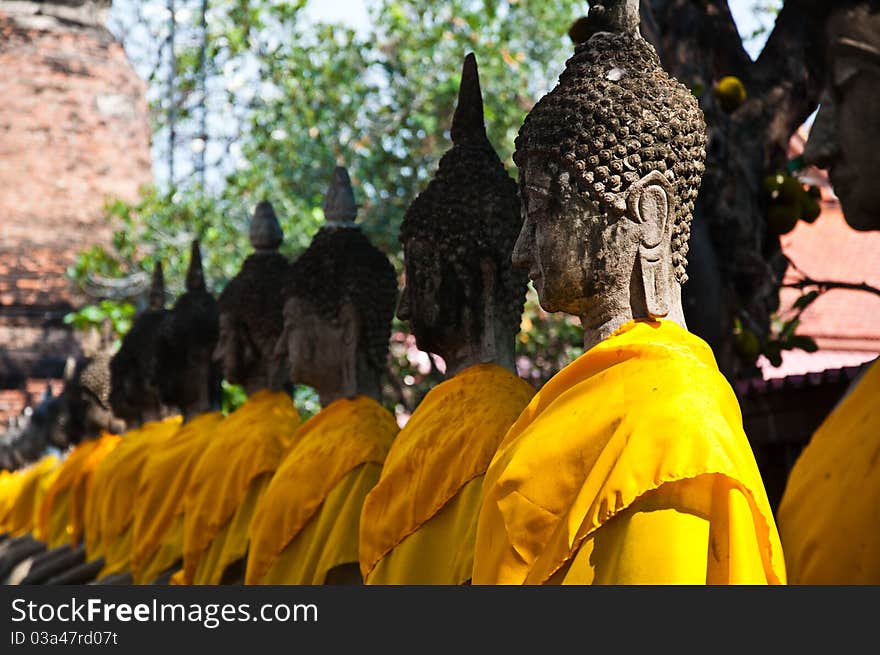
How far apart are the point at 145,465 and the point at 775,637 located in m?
5.10

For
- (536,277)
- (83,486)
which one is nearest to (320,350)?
(536,277)

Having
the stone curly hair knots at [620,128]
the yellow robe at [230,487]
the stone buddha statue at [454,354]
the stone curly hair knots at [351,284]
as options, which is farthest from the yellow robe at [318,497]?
the stone curly hair knots at [620,128]

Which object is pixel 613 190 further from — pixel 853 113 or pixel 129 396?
pixel 129 396

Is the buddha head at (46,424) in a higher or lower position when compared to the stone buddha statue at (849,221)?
lower

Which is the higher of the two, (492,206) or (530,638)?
(492,206)

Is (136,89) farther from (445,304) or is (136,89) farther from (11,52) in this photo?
(445,304)

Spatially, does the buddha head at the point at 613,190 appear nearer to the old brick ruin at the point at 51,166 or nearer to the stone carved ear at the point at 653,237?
the stone carved ear at the point at 653,237

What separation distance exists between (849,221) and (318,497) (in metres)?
2.48

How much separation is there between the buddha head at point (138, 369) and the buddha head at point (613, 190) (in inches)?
182

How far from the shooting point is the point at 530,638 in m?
2.57

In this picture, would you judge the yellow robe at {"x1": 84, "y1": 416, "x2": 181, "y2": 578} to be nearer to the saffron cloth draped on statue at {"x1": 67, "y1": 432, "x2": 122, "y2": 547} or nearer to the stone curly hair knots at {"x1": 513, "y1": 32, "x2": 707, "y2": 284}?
the saffron cloth draped on statue at {"x1": 67, "y1": 432, "x2": 122, "y2": 547}

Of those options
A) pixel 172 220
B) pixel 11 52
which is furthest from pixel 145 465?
pixel 11 52

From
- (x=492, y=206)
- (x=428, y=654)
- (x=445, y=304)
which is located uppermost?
(x=492, y=206)

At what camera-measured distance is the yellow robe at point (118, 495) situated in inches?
286
